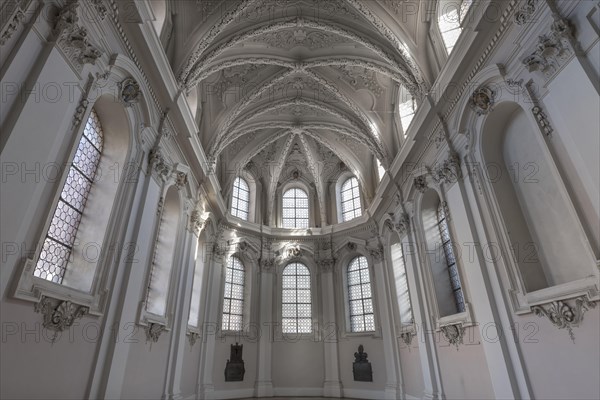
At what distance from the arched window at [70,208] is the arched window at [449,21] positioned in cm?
826

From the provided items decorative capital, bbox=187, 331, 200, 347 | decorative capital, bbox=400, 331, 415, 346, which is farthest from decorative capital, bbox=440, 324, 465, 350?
decorative capital, bbox=187, 331, 200, 347

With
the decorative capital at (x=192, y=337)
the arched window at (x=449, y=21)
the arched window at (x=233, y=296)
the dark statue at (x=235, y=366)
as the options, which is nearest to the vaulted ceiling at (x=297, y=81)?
the arched window at (x=449, y=21)

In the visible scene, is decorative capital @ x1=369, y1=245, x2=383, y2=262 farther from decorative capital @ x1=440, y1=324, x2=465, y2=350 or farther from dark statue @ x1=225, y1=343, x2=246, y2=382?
dark statue @ x1=225, y1=343, x2=246, y2=382

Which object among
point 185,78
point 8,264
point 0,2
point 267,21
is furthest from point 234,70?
point 8,264

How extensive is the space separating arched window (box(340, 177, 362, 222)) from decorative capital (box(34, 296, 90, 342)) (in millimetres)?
12299

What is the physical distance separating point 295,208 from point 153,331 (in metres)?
10.3

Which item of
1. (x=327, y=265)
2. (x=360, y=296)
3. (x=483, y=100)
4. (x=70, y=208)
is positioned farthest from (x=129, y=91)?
(x=360, y=296)

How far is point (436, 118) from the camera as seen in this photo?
27.6 ft

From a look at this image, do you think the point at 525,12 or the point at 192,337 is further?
the point at 192,337

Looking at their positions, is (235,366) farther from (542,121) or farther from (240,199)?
(542,121)

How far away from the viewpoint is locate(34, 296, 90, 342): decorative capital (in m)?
4.51

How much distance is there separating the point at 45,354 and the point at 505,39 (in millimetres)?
8919

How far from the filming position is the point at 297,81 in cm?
1317

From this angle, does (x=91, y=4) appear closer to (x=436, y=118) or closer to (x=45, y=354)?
(x=45, y=354)
